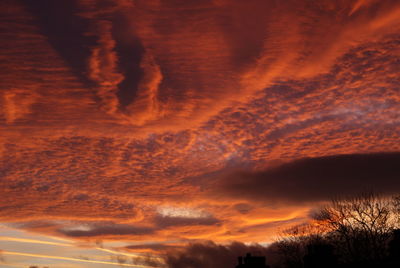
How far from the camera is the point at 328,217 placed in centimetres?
5541

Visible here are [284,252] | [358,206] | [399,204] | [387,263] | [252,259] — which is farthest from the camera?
[284,252]

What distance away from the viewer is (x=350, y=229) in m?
54.7

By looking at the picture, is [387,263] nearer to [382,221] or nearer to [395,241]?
[395,241]

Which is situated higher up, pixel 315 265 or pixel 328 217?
pixel 328 217

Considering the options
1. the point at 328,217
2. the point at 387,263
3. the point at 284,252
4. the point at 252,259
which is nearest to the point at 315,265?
the point at 387,263

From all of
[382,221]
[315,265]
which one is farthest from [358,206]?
[315,265]

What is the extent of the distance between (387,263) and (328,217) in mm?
36665

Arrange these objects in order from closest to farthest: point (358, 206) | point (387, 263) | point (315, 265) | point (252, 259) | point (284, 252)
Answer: point (387, 263)
point (315, 265)
point (252, 259)
point (358, 206)
point (284, 252)

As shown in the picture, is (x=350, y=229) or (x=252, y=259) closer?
(x=252, y=259)

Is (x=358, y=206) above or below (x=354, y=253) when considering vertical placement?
above

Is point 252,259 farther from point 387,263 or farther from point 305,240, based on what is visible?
point 305,240

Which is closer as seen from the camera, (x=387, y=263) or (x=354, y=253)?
(x=387, y=263)

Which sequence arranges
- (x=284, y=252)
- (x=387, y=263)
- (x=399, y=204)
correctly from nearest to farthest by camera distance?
(x=387, y=263) < (x=399, y=204) < (x=284, y=252)

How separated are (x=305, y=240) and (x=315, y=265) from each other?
167 ft
